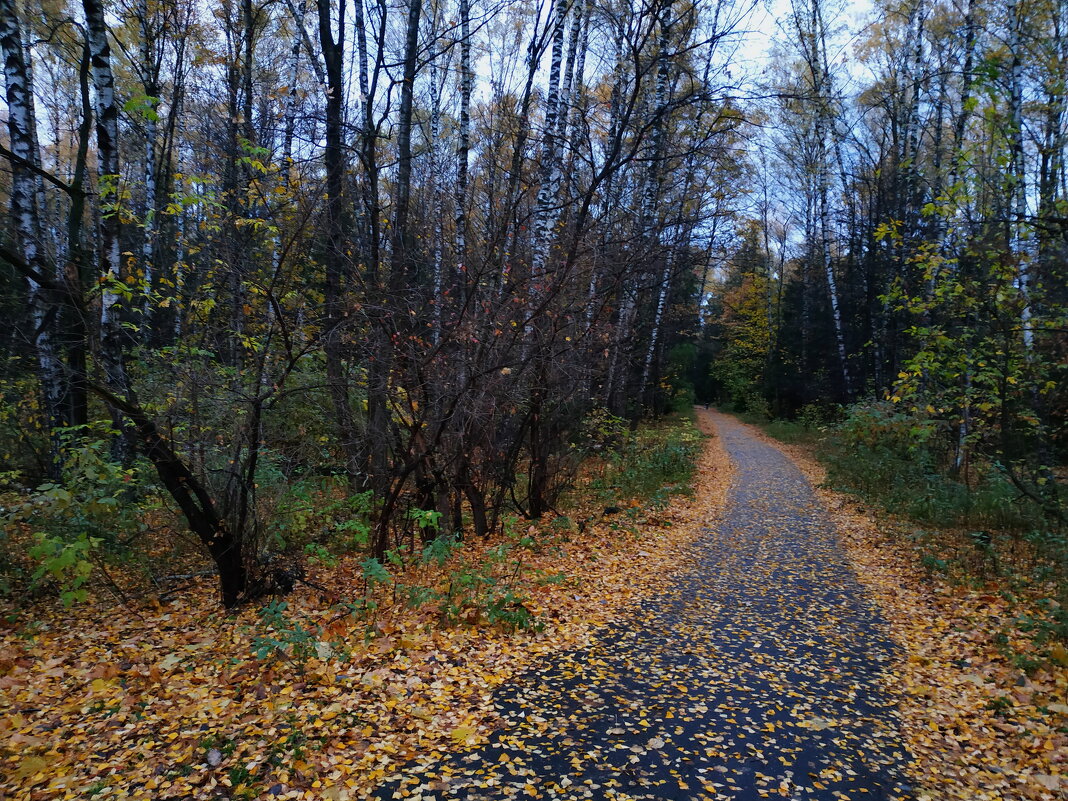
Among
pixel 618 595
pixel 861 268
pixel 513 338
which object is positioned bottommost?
pixel 618 595

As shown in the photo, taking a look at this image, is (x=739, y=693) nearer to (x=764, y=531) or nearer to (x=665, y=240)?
(x=764, y=531)

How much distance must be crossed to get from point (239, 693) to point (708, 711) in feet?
10.8

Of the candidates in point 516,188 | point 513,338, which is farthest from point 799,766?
point 516,188

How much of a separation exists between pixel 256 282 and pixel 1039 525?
9.85 m

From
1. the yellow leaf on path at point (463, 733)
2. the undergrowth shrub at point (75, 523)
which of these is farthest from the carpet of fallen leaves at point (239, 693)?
the undergrowth shrub at point (75, 523)

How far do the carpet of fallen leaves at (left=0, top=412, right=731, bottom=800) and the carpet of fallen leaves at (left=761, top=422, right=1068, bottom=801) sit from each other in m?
2.67

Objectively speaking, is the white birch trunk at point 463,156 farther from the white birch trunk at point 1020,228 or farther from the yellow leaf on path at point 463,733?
the white birch trunk at point 1020,228

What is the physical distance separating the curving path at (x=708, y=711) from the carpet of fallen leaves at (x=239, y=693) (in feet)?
1.02

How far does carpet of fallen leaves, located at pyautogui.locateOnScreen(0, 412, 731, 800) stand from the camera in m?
3.29

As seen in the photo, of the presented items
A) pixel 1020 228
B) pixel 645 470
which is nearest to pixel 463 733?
pixel 1020 228

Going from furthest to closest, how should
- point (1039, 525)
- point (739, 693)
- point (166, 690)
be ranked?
point (1039, 525) → point (739, 693) → point (166, 690)

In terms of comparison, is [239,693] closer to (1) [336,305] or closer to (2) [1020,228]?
(1) [336,305]

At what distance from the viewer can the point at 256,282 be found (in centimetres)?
570

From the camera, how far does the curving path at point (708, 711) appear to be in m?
3.38
